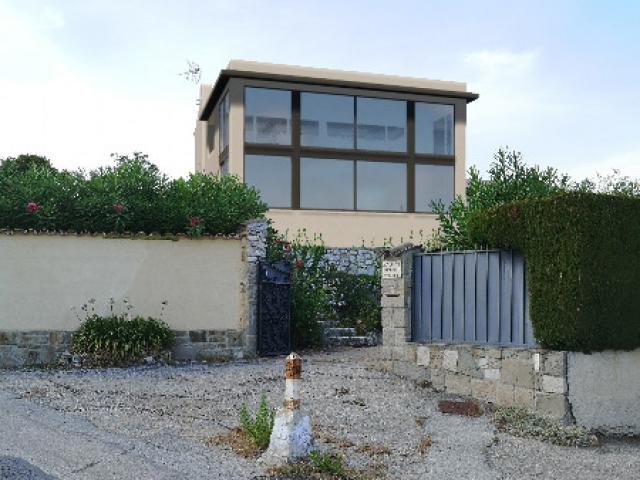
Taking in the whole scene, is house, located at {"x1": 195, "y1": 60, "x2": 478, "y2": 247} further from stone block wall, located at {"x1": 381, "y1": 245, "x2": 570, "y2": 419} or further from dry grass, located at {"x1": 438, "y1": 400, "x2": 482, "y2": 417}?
dry grass, located at {"x1": 438, "y1": 400, "x2": 482, "y2": 417}

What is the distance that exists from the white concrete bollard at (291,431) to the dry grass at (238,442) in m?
0.32

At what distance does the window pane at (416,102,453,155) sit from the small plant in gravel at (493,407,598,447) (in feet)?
57.9

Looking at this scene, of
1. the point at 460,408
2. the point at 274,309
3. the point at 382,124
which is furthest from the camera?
the point at 382,124

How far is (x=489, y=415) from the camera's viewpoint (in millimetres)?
9008

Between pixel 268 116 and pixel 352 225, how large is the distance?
4.50 m

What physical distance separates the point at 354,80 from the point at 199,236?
12109 millimetres

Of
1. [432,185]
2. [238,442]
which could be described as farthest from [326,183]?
[238,442]

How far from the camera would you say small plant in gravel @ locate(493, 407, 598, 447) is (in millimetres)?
8039

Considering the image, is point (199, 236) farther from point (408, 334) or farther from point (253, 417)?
point (253, 417)

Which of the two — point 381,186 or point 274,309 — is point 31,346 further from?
point 381,186

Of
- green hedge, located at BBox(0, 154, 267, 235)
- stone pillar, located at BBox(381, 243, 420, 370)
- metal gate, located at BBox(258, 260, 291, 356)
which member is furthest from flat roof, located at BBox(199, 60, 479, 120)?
stone pillar, located at BBox(381, 243, 420, 370)

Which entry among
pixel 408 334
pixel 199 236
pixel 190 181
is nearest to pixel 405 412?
pixel 408 334

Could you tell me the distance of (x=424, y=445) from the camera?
7.40 metres

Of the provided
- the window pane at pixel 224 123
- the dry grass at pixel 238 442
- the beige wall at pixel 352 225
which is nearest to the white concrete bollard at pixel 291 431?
the dry grass at pixel 238 442
